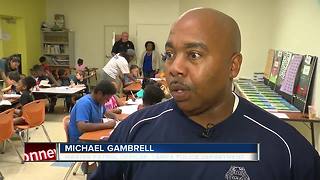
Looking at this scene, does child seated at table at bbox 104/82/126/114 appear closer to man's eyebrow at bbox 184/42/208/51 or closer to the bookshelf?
man's eyebrow at bbox 184/42/208/51

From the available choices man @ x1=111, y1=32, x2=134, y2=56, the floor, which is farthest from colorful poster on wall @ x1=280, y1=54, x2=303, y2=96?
man @ x1=111, y1=32, x2=134, y2=56

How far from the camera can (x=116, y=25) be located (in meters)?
10.7

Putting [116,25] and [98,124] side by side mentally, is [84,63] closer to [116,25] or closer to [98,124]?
[116,25]

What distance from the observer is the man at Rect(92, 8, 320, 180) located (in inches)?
31.4

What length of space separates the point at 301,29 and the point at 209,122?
15.0ft

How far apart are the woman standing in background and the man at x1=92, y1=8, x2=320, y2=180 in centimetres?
873

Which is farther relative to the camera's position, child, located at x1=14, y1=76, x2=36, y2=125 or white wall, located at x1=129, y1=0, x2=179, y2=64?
white wall, located at x1=129, y1=0, x2=179, y2=64

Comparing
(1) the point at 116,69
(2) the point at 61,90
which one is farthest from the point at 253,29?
(2) the point at 61,90

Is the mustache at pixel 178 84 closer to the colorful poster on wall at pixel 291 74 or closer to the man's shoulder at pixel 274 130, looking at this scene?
the man's shoulder at pixel 274 130

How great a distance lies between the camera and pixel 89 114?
11.4 ft

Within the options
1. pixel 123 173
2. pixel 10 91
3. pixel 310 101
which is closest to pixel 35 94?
pixel 10 91

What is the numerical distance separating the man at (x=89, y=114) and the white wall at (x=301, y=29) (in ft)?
7.67

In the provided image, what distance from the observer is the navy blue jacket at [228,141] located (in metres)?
0.79

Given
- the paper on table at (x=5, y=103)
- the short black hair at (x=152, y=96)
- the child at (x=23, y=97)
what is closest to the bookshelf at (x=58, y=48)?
the child at (x=23, y=97)
